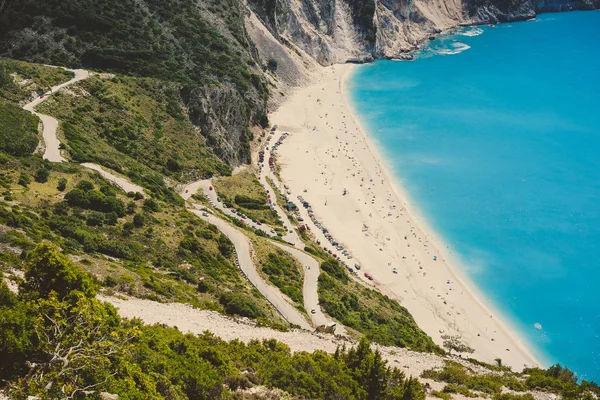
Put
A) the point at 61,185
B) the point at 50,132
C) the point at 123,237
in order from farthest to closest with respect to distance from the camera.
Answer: the point at 50,132, the point at 61,185, the point at 123,237

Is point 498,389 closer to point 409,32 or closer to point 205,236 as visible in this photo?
point 205,236

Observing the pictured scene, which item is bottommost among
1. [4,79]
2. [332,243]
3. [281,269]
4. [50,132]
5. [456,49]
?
[332,243]

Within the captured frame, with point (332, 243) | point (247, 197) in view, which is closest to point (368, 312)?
point (332, 243)

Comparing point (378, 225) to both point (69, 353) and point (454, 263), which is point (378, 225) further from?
point (69, 353)

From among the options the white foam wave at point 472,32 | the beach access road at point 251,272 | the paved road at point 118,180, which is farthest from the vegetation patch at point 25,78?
the white foam wave at point 472,32

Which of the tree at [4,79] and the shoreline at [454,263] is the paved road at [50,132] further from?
the shoreline at [454,263]

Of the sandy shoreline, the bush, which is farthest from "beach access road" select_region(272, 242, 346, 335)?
the bush

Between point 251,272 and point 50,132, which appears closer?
point 251,272
